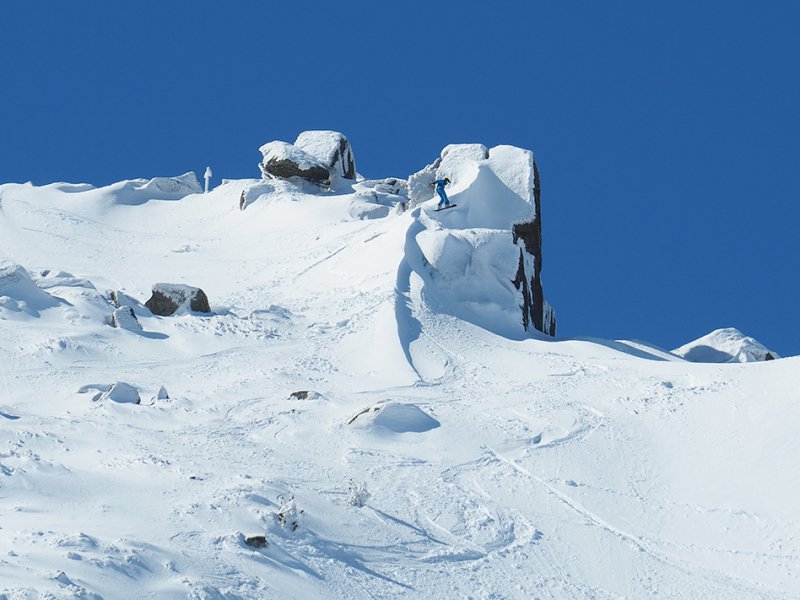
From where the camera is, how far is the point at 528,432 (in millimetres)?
21188

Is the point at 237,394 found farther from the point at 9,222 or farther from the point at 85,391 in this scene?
the point at 9,222

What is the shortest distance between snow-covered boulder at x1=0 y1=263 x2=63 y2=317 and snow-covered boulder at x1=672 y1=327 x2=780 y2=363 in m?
17.4

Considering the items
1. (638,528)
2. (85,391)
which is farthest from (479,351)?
(638,528)

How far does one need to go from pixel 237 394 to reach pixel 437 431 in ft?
13.4

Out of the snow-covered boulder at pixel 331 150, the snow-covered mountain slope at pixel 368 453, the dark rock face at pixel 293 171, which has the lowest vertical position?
the snow-covered mountain slope at pixel 368 453

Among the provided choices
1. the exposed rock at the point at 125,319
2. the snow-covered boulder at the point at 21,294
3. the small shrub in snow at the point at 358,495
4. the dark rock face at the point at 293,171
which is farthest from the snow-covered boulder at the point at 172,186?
the small shrub in snow at the point at 358,495

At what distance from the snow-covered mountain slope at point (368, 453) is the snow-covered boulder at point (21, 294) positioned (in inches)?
2.5

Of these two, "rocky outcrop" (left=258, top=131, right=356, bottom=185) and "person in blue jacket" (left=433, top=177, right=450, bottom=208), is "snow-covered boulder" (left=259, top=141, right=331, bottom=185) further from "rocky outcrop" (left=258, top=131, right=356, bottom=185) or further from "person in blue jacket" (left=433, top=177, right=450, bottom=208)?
"person in blue jacket" (left=433, top=177, right=450, bottom=208)

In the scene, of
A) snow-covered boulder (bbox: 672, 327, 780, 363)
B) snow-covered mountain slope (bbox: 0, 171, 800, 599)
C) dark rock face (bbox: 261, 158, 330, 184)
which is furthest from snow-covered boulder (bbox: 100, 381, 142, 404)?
dark rock face (bbox: 261, 158, 330, 184)

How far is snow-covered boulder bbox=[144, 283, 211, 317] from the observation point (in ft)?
98.9

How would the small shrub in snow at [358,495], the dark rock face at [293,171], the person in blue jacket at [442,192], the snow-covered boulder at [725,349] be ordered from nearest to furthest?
the small shrub in snow at [358,495]
the person in blue jacket at [442,192]
the snow-covered boulder at [725,349]
the dark rock face at [293,171]

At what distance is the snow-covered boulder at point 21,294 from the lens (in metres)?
29.3

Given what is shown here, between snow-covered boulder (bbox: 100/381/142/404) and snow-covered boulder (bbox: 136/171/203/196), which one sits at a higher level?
snow-covered boulder (bbox: 136/171/203/196)

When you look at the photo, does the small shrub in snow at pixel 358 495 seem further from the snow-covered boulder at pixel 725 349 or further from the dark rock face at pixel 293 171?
the dark rock face at pixel 293 171
